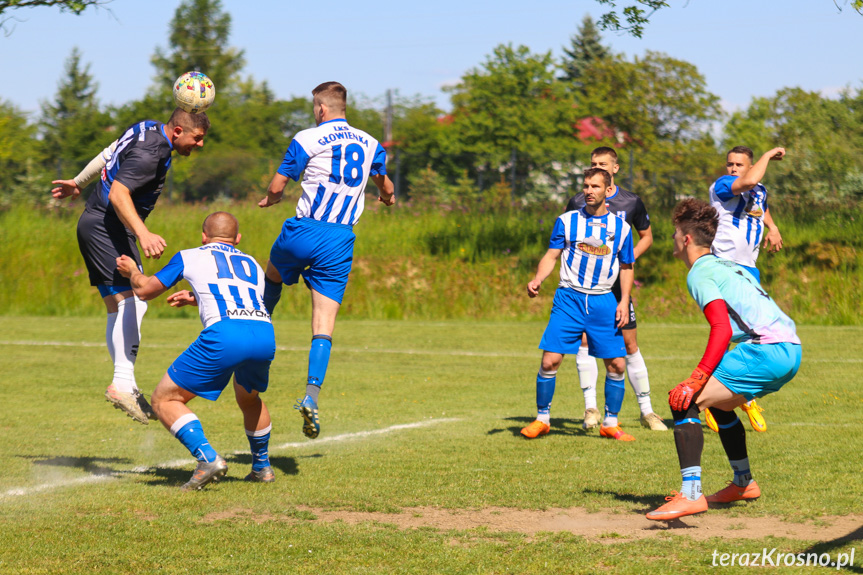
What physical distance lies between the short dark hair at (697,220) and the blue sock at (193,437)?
3.08m

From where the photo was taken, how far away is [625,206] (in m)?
8.46

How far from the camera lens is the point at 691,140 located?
148ft

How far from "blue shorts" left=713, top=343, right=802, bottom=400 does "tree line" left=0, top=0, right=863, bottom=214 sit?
61.8ft

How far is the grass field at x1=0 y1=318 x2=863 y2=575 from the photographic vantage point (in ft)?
14.1

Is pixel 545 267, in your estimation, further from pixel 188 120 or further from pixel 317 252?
pixel 188 120

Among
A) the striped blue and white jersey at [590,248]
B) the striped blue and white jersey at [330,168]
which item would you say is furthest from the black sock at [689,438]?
the striped blue and white jersey at [330,168]

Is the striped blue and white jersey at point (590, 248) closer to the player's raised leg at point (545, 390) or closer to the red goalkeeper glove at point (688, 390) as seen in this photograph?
the player's raised leg at point (545, 390)

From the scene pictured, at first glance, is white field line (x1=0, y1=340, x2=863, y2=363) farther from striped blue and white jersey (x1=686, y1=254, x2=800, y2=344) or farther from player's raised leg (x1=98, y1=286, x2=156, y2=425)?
striped blue and white jersey (x1=686, y1=254, x2=800, y2=344)

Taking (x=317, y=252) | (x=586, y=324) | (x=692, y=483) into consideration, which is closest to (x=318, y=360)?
(x=317, y=252)

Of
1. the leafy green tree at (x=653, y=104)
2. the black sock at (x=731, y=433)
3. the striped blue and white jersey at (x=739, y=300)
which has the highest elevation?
the leafy green tree at (x=653, y=104)

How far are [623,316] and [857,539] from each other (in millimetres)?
3432

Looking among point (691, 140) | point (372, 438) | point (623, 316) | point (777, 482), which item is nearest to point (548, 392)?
point (623, 316)

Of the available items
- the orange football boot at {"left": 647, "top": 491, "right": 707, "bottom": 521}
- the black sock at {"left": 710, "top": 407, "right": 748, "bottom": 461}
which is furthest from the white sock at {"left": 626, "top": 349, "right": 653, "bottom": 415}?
the orange football boot at {"left": 647, "top": 491, "right": 707, "bottom": 521}

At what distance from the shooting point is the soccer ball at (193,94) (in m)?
6.73
